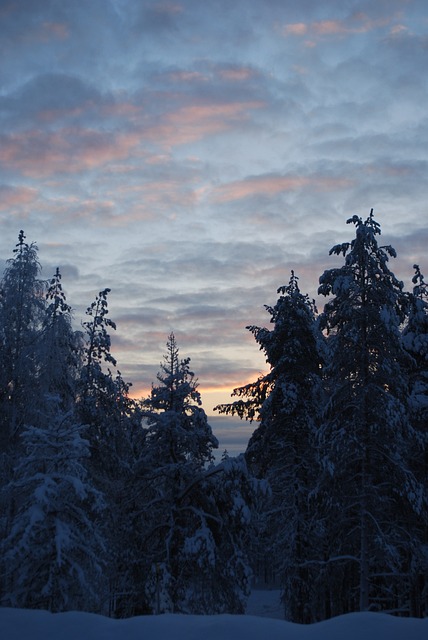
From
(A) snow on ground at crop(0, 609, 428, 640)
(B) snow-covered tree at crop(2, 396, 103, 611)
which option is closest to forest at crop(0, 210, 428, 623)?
(B) snow-covered tree at crop(2, 396, 103, 611)

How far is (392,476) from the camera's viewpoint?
17422 millimetres

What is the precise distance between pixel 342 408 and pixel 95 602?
8784 millimetres

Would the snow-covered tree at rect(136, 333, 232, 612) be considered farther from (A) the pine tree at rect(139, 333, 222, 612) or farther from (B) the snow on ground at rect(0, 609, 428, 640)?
(B) the snow on ground at rect(0, 609, 428, 640)

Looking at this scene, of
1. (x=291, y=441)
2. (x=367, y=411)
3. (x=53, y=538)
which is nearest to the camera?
(x=53, y=538)

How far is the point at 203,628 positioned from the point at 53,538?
7.92 metres

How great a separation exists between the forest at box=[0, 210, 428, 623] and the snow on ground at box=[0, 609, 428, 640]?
6.14m

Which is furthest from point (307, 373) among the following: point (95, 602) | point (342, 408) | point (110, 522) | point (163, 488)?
point (95, 602)

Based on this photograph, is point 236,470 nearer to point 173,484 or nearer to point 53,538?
point 173,484

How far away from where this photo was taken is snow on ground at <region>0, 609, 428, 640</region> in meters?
7.20

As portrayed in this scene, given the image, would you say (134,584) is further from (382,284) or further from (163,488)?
(382,284)

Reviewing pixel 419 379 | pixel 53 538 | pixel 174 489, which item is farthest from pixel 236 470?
pixel 419 379

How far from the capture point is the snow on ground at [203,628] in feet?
23.6

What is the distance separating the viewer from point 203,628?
7.59 meters

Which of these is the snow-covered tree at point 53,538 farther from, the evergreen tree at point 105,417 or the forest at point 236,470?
the evergreen tree at point 105,417
